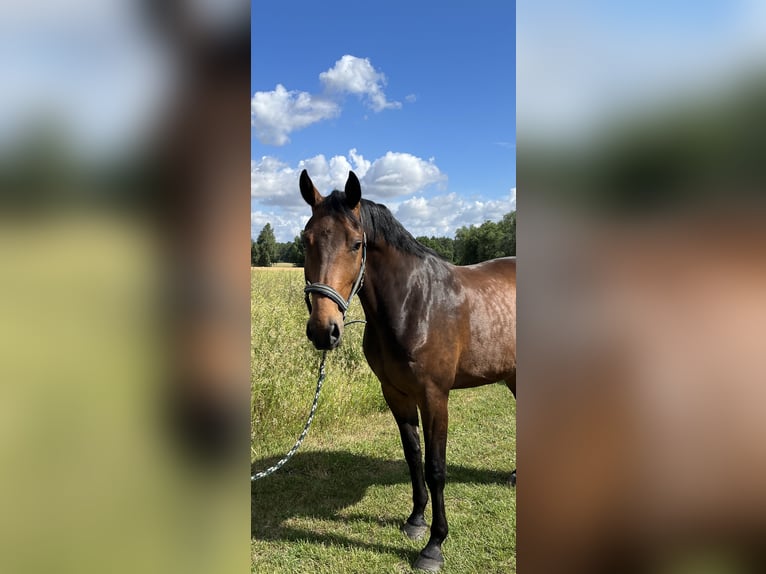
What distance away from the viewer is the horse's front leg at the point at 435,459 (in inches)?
125

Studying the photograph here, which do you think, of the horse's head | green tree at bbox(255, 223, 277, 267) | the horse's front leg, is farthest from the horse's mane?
green tree at bbox(255, 223, 277, 267)

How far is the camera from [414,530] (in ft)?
11.5

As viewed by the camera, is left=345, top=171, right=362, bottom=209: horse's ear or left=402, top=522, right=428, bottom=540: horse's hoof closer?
left=345, top=171, right=362, bottom=209: horse's ear

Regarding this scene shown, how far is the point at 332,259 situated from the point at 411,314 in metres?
0.82

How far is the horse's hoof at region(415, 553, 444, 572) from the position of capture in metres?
3.10

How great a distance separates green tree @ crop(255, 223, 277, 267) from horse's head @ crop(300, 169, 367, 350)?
1635 centimetres

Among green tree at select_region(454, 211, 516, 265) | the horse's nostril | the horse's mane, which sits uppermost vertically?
green tree at select_region(454, 211, 516, 265)

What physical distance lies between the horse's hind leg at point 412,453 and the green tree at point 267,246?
15872mm
